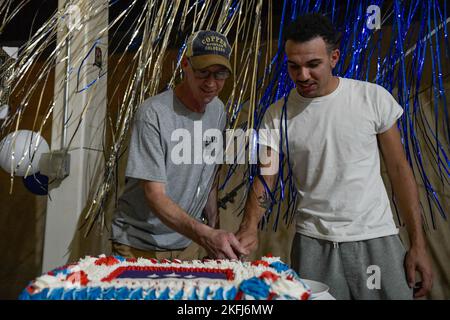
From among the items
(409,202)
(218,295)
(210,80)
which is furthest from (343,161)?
(218,295)

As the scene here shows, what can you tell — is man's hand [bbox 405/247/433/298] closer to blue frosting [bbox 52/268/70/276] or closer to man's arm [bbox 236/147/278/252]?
man's arm [bbox 236/147/278/252]

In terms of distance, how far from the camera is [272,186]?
1.22 m

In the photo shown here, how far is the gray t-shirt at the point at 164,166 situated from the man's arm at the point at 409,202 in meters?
0.47

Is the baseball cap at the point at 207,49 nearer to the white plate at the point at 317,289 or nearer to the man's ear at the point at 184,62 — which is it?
the man's ear at the point at 184,62

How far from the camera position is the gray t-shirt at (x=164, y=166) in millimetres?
1228

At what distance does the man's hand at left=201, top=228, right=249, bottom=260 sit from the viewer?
1042 mm

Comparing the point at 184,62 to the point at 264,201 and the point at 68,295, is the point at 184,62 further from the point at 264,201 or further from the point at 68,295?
the point at 68,295

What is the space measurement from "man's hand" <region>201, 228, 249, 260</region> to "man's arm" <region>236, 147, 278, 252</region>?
40 mm

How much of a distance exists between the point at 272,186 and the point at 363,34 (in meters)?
0.43

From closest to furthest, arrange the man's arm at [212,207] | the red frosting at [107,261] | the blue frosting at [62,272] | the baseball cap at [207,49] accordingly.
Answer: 1. the blue frosting at [62,272]
2. the red frosting at [107,261]
3. the baseball cap at [207,49]
4. the man's arm at [212,207]

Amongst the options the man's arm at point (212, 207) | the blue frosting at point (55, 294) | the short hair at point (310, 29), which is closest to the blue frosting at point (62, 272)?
the blue frosting at point (55, 294)

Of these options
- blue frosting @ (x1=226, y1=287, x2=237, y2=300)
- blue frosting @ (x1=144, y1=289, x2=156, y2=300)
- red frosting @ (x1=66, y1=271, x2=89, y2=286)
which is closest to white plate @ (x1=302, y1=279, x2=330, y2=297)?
blue frosting @ (x1=226, y1=287, x2=237, y2=300)
